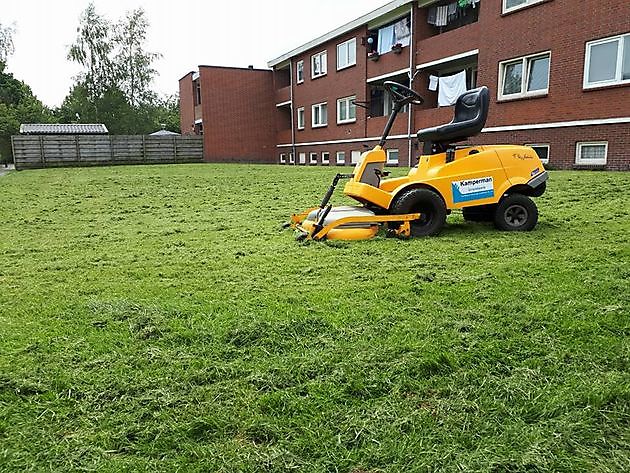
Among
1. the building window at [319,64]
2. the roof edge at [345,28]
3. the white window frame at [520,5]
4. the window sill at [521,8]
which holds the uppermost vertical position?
the roof edge at [345,28]

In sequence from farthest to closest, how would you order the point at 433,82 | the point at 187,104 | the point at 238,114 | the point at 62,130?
the point at 187,104
the point at 62,130
the point at 238,114
the point at 433,82

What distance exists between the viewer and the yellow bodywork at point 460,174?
215 inches

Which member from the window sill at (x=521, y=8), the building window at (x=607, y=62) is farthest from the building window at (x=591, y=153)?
the window sill at (x=521, y=8)

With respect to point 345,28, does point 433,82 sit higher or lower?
lower

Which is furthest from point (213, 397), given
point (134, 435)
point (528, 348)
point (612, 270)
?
point (612, 270)

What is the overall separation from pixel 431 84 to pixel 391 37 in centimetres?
317

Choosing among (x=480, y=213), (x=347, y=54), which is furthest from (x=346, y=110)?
(x=480, y=213)

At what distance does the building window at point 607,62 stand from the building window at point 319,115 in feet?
47.4

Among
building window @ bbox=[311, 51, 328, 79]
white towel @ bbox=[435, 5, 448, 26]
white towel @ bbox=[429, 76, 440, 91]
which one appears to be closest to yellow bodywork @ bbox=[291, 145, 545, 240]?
white towel @ bbox=[429, 76, 440, 91]

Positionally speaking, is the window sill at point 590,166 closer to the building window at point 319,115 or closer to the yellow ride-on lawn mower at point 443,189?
the yellow ride-on lawn mower at point 443,189

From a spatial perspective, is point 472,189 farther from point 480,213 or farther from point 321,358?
point 321,358

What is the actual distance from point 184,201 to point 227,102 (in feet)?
73.2

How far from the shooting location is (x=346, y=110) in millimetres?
24219

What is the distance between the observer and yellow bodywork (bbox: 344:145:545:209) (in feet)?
17.9
